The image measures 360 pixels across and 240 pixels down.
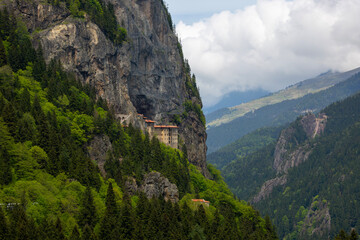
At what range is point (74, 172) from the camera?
374ft

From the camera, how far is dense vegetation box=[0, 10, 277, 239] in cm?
9975

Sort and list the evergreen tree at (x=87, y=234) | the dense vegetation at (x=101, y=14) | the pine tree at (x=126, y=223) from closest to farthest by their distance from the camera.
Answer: the evergreen tree at (x=87, y=234), the pine tree at (x=126, y=223), the dense vegetation at (x=101, y=14)

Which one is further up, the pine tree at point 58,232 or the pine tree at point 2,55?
the pine tree at point 2,55

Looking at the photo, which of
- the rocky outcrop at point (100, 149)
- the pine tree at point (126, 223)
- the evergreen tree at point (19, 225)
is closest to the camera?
the evergreen tree at point (19, 225)

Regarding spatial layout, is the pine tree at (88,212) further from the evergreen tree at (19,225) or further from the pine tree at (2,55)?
the pine tree at (2,55)

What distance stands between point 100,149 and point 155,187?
50.0 ft

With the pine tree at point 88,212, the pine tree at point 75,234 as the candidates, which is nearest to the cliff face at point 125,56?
the pine tree at point 88,212

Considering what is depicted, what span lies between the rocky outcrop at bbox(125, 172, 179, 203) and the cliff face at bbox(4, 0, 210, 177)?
89.5ft

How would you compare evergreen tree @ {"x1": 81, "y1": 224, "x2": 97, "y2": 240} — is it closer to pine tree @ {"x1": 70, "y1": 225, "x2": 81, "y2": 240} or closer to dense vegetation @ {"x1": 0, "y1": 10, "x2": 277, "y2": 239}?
dense vegetation @ {"x1": 0, "y1": 10, "x2": 277, "y2": 239}

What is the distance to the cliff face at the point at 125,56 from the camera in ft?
508

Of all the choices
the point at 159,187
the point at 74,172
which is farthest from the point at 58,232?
the point at 159,187

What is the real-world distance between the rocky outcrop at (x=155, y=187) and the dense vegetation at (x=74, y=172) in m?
1.88

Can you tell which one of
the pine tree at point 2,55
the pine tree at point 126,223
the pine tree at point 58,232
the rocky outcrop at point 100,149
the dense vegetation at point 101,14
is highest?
the dense vegetation at point 101,14

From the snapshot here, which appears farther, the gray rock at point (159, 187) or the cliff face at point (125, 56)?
the cliff face at point (125, 56)
